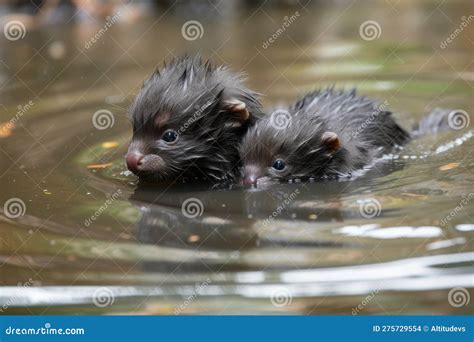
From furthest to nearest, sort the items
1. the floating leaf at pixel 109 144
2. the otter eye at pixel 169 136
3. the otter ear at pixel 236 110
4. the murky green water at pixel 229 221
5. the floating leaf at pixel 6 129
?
1. the floating leaf at pixel 6 129
2. the floating leaf at pixel 109 144
3. the otter ear at pixel 236 110
4. the otter eye at pixel 169 136
5. the murky green water at pixel 229 221

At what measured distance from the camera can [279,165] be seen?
6484mm

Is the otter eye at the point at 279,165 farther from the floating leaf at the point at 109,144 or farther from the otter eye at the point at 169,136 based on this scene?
the floating leaf at the point at 109,144

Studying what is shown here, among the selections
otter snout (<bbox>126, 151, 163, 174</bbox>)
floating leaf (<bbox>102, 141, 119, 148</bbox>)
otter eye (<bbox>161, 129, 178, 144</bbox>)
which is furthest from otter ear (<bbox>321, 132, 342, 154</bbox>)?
floating leaf (<bbox>102, 141, 119, 148</bbox>)

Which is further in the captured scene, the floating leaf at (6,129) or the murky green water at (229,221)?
the floating leaf at (6,129)

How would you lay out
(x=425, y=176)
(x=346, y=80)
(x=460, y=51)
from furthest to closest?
(x=460, y=51) → (x=346, y=80) → (x=425, y=176)

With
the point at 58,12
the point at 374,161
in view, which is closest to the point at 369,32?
the point at 58,12

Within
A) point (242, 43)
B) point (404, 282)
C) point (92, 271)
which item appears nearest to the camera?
point (404, 282)

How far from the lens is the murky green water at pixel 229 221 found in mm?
4566

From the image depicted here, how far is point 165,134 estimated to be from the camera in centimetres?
641

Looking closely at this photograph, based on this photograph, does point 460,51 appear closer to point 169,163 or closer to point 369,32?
point 369,32

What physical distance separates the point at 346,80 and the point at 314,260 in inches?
201

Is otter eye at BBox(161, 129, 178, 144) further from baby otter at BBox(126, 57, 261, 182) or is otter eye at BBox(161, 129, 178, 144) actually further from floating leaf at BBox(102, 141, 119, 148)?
floating leaf at BBox(102, 141, 119, 148)

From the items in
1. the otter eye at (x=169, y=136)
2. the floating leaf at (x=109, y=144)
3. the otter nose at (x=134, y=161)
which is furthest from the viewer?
the floating leaf at (x=109, y=144)

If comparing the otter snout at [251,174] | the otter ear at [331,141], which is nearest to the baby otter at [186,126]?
the otter snout at [251,174]
